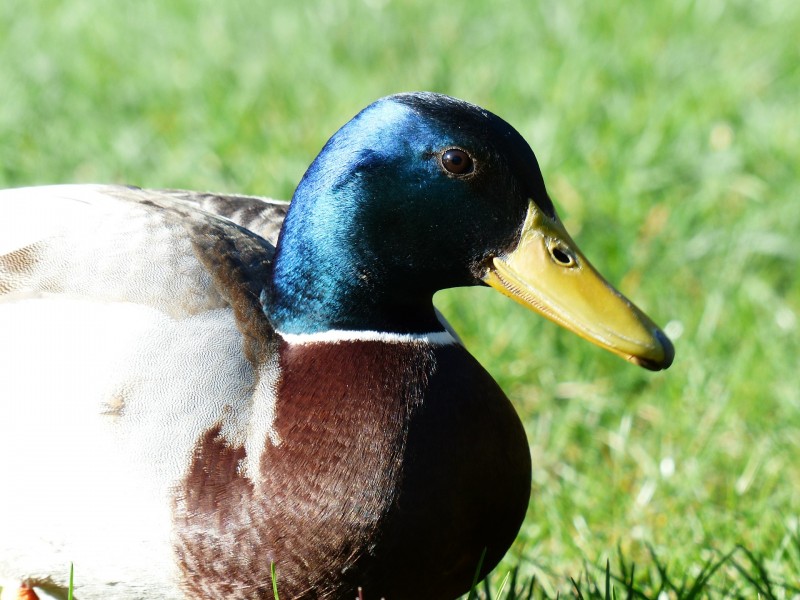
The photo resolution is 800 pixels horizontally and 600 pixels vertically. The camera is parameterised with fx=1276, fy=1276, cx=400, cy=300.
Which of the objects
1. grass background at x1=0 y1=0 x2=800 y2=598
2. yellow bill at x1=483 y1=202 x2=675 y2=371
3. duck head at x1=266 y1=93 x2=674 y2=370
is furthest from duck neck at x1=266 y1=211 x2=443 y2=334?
grass background at x1=0 y1=0 x2=800 y2=598

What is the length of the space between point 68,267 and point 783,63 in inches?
161

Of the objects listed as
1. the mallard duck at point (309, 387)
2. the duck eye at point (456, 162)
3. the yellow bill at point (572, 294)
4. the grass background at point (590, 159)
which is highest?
the duck eye at point (456, 162)

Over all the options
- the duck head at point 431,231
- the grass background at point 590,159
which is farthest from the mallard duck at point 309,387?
the grass background at point 590,159

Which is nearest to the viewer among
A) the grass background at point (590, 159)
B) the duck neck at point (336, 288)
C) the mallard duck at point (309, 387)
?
the mallard duck at point (309, 387)

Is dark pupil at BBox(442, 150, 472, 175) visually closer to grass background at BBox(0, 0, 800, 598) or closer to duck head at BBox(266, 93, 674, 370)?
duck head at BBox(266, 93, 674, 370)

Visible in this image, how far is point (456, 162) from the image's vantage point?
2.37 meters

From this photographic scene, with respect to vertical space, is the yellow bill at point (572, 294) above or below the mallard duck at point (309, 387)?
above

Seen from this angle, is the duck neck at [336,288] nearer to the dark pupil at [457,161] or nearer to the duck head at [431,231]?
the duck head at [431,231]

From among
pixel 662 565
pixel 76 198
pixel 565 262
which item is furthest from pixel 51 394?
pixel 662 565

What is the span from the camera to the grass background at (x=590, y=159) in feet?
11.1

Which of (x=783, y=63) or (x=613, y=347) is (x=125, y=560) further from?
(x=783, y=63)

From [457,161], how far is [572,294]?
329 mm

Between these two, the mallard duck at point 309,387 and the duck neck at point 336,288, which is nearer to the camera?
the mallard duck at point 309,387

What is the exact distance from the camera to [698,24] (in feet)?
19.9
